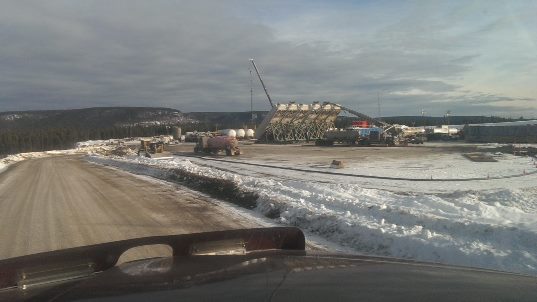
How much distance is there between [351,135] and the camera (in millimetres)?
66688

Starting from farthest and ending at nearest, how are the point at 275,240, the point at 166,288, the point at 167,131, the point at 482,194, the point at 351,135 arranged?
1. the point at 167,131
2. the point at 351,135
3. the point at 482,194
4. the point at 275,240
5. the point at 166,288

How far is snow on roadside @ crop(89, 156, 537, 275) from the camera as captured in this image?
7.71 m

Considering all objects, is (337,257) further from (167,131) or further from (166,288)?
(167,131)

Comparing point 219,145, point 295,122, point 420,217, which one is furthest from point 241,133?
point 420,217

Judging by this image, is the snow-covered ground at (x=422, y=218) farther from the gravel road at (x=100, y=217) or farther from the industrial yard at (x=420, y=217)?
the gravel road at (x=100, y=217)

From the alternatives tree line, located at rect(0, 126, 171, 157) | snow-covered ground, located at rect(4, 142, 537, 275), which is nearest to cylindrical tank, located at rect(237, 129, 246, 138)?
tree line, located at rect(0, 126, 171, 157)

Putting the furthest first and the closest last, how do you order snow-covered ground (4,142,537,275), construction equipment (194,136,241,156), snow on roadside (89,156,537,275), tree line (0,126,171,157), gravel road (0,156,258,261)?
tree line (0,126,171,157) → construction equipment (194,136,241,156) → gravel road (0,156,258,261) → snow-covered ground (4,142,537,275) → snow on roadside (89,156,537,275)

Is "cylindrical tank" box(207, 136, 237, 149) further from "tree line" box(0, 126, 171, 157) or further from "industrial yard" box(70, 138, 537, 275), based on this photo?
"tree line" box(0, 126, 171, 157)

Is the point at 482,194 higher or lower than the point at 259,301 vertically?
lower

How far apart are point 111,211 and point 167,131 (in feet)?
460

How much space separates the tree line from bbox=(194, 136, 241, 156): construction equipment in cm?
8294

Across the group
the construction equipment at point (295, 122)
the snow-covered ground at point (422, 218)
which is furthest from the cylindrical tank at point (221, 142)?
the construction equipment at point (295, 122)

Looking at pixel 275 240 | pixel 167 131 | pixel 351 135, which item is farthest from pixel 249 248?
pixel 167 131

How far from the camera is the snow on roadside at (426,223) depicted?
7707 mm
